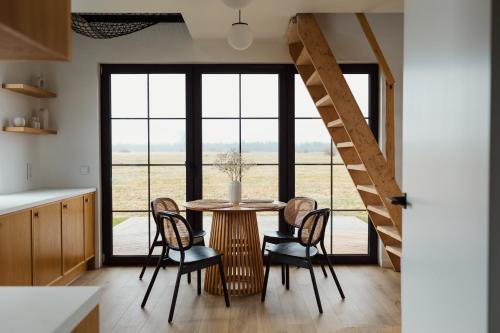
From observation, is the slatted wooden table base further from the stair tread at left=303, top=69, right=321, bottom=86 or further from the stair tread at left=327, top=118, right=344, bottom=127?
the stair tread at left=303, top=69, right=321, bottom=86

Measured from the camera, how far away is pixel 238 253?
13.3ft

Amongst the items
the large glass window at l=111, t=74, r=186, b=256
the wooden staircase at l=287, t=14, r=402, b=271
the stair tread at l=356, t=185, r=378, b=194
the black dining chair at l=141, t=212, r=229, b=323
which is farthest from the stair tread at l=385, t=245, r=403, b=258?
the large glass window at l=111, t=74, r=186, b=256

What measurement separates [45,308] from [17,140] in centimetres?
425

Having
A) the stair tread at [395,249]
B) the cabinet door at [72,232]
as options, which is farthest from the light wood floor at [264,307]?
the stair tread at [395,249]

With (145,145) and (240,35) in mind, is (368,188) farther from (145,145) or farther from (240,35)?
(145,145)

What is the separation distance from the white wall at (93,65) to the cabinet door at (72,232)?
578 mm

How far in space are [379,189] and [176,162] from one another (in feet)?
8.34

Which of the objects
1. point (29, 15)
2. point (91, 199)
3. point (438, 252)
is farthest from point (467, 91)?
point (91, 199)

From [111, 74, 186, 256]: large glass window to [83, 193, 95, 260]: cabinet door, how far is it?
29cm

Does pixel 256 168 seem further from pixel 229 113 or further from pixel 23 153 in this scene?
pixel 23 153

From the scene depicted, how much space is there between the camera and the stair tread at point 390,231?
12.3 feet

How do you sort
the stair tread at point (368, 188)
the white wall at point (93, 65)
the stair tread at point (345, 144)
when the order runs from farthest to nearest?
the white wall at point (93, 65) → the stair tread at point (345, 144) → the stair tread at point (368, 188)

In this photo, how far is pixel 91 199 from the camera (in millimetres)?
4949

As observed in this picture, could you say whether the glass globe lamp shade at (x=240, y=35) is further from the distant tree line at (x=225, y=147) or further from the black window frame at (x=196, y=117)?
the distant tree line at (x=225, y=147)
